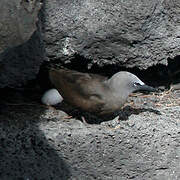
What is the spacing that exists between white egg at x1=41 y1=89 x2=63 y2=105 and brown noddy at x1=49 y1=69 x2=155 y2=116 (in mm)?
270

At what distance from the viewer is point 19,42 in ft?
12.1

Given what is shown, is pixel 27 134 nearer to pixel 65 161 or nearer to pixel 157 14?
pixel 65 161

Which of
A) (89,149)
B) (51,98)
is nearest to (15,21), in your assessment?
(89,149)

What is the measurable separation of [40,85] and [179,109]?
3.82 ft

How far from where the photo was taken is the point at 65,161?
4.01 m

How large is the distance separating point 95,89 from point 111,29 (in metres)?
0.51

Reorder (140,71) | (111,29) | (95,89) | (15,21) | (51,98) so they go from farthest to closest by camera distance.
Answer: (140,71)
(51,98)
(111,29)
(95,89)
(15,21)

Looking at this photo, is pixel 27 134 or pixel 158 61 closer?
pixel 27 134

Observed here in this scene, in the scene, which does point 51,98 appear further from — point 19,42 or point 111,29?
point 19,42

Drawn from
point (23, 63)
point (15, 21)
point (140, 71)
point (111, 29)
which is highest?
point (15, 21)

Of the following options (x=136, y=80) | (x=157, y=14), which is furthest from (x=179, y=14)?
(x=136, y=80)

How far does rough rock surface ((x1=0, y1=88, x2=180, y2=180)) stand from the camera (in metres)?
3.99

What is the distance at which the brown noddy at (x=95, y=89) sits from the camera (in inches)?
166

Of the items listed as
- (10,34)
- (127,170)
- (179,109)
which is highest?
(10,34)
